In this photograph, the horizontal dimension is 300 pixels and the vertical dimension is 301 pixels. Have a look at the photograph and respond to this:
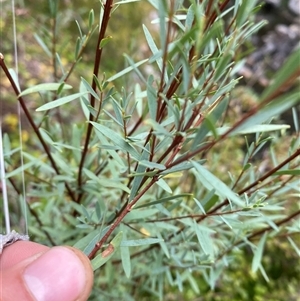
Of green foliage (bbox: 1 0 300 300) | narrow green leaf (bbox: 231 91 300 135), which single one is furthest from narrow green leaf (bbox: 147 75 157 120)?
narrow green leaf (bbox: 231 91 300 135)

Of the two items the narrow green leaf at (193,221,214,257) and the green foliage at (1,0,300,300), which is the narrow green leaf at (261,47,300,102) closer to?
the green foliage at (1,0,300,300)

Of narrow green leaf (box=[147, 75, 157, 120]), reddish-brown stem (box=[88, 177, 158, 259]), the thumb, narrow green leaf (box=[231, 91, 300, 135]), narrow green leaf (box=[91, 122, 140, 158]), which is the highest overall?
narrow green leaf (box=[231, 91, 300, 135])

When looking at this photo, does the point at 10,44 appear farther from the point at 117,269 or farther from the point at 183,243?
the point at 183,243

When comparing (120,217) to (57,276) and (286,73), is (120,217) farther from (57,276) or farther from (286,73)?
(286,73)

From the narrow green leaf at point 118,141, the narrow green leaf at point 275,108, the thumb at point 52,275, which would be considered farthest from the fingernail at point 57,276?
the narrow green leaf at point 275,108

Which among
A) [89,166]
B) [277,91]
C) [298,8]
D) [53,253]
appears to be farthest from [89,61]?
[277,91]

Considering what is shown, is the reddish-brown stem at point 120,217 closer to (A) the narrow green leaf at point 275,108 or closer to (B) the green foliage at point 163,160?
(B) the green foliage at point 163,160
